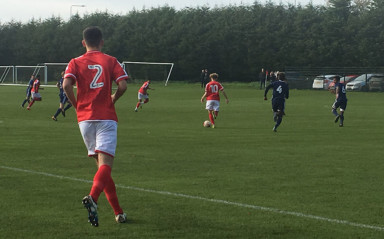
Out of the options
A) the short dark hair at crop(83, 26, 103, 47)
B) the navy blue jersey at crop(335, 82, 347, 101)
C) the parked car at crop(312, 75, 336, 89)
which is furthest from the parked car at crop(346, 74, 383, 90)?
the short dark hair at crop(83, 26, 103, 47)

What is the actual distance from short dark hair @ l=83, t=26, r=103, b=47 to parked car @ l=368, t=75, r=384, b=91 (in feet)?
165

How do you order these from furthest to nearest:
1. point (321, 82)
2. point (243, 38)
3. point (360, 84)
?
point (243, 38), point (321, 82), point (360, 84)

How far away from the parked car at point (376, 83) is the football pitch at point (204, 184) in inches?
1354

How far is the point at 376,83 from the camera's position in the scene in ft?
Answer: 183

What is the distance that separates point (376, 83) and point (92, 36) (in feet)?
166

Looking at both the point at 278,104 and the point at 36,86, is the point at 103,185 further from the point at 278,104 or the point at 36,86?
the point at 36,86

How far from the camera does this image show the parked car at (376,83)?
55.5 m

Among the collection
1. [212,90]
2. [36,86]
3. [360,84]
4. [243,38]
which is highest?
[243,38]

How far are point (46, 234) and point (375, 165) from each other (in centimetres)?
786

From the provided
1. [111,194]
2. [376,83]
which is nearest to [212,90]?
[111,194]

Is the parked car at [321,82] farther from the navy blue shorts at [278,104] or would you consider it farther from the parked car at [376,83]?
the navy blue shorts at [278,104]

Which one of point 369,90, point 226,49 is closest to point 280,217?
point 369,90

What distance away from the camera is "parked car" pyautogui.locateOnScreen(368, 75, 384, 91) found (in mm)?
55531

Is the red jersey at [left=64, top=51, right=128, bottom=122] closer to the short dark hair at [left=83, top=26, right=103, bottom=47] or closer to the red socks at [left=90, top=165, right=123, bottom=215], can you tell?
the short dark hair at [left=83, top=26, right=103, bottom=47]
